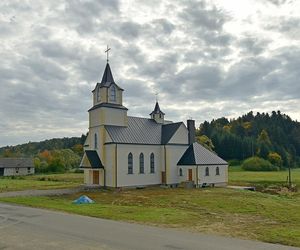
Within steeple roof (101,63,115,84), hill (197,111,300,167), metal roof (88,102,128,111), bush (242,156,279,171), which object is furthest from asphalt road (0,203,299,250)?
bush (242,156,279,171)

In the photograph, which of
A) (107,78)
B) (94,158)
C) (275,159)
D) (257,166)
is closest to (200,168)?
(94,158)

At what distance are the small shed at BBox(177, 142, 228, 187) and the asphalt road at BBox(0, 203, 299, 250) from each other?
26.8 meters

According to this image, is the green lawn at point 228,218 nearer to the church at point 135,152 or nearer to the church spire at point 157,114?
the church at point 135,152

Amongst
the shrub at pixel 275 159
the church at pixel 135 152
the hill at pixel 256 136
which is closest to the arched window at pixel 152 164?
the church at pixel 135 152

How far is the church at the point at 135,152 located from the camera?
39469 mm

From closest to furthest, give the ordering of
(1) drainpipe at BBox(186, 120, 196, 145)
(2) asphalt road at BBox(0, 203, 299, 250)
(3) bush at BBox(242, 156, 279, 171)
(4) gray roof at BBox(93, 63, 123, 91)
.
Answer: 1. (2) asphalt road at BBox(0, 203, 299, 250)
2. (4) gray roof at BBox(93, 63, 123, 91)
3. (1) drainpipe at BBox(186, 120, 196, 145)
4. (3) bush at BBox(242, 156, 279, 171)

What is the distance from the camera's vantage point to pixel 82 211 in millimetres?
19672

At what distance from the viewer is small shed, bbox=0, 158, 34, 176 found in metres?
94.9

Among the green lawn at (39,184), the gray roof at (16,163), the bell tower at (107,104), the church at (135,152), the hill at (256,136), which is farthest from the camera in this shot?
the hill at (256,136)

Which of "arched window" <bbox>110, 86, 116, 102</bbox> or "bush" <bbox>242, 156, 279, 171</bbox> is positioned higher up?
"arched window" <bbox>110, 86, 116, 102</bbox>

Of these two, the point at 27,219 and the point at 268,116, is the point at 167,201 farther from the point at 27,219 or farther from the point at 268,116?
the point at 268,116

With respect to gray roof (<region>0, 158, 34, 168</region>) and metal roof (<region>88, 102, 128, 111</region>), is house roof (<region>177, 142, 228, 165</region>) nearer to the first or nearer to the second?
metal roof (<region>88, 102, 128, 111</region>)

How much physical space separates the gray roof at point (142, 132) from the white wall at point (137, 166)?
0.71 meters

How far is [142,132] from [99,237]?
3085 cm
